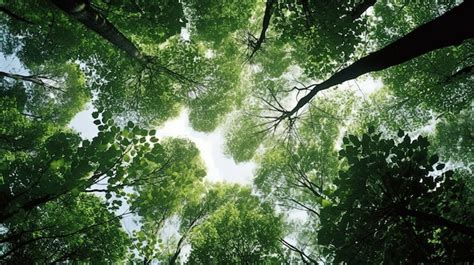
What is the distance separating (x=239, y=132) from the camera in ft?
57.8

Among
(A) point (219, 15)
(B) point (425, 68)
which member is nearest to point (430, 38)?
(A) point (219, 15)

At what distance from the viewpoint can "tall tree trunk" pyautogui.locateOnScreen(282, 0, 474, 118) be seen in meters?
3.62

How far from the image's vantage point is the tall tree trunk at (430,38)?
3618 mm

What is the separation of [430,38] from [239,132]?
13.9 meters

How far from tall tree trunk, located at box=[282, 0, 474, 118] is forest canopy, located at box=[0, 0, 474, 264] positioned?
2 cm

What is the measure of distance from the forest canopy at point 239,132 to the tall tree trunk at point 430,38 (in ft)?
0.06

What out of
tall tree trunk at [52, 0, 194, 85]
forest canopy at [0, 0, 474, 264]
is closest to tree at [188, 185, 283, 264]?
forest canopy at [0, 0, 474, 264]

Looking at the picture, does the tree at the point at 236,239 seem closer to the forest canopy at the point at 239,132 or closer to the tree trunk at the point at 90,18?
the forest canopy at the point at 239,132

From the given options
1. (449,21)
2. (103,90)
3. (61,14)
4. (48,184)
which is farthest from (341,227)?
(103,90)

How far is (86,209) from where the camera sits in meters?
9.64

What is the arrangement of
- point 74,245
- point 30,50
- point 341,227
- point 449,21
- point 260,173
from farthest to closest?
1. point 260,173
2. point 30,50
3. point 74,245
4. point 341,227
5. point 449,21

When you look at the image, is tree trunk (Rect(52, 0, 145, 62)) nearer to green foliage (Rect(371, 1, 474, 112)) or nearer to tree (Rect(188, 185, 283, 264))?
tree (Rect(188, 185, 283, 264))

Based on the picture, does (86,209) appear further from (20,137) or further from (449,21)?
(449,21)

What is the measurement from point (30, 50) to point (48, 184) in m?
10.1
